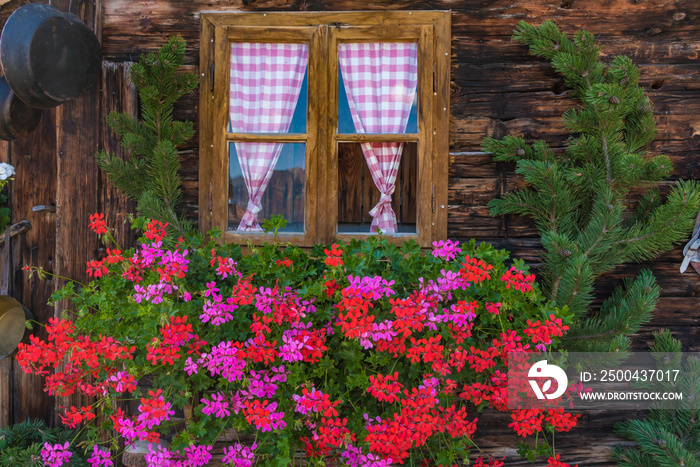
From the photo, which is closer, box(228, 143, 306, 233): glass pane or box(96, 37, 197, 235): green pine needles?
box(96, 37, 197, 235): green pine needles

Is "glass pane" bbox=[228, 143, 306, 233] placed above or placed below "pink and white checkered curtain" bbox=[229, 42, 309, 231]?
below

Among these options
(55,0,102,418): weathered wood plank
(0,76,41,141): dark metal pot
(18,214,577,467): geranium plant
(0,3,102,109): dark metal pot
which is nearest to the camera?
(18,214,577,467): geranium plant

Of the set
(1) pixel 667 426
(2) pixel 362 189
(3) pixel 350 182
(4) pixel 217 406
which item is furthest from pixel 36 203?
(1) pixel 667 426

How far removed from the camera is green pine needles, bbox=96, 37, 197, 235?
7.71 ft

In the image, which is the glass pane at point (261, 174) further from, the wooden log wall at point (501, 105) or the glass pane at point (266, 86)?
the wooden log wall at point (501, 105)

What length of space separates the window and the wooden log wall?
102mm

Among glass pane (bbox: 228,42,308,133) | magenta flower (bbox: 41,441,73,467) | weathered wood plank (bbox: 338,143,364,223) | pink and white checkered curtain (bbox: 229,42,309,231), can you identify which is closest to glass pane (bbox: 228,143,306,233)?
pink and white checkered curtain (bbox: 229,42,309,231)

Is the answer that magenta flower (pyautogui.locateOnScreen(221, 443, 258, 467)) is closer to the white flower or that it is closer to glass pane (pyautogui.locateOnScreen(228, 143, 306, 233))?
glass pane (pyautogui.locateOnScreen(228, 143, 306, 233))

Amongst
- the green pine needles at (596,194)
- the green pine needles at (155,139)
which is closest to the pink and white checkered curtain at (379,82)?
the green pine needles at (596,194)

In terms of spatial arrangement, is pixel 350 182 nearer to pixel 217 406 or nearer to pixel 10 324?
pixel 10 324

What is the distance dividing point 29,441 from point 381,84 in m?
2.82

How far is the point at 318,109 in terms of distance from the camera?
2.49 m

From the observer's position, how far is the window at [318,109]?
247cm

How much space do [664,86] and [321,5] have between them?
1.98 metres
